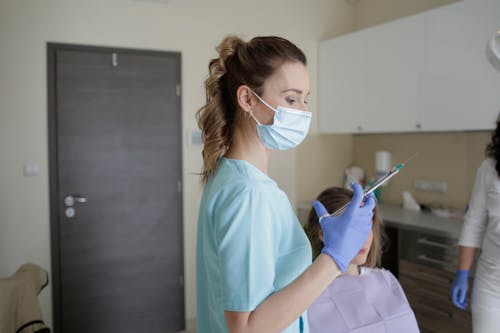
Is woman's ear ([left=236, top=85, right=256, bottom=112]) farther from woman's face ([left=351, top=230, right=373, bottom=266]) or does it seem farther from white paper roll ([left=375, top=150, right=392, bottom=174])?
white paper roll ([left=375, top=150, right=392, bottom=174])

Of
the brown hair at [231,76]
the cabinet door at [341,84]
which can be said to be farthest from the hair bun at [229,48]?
the cabinet door at [341,84]

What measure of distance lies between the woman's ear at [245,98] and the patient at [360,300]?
0.70 metres

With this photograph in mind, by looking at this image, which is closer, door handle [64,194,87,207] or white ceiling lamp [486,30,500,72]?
white ceiling lamp [486,30,500,72]

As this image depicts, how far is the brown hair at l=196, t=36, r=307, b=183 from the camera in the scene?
0.89 metres

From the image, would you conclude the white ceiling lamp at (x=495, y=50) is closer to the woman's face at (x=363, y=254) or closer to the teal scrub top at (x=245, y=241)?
the woman's face at (x=363, y=254)

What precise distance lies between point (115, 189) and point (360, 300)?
1804mm

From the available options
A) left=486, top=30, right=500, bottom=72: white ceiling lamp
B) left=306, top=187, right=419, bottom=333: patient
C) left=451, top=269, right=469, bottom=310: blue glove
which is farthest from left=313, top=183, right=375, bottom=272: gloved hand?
left=451, top=269, right=469, bottom=310: blue glove

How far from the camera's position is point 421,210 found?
9.66ft

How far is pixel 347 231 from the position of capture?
83 centimetres

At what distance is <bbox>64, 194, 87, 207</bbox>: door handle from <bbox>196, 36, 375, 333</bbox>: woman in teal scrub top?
6.20 ft

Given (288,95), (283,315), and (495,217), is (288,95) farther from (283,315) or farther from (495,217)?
(495,217)

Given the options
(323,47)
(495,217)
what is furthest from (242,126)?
(323,47)

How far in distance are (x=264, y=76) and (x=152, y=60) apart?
2.09m

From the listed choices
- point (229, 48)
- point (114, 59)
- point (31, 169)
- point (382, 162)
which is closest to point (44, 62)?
point (114, 59)
